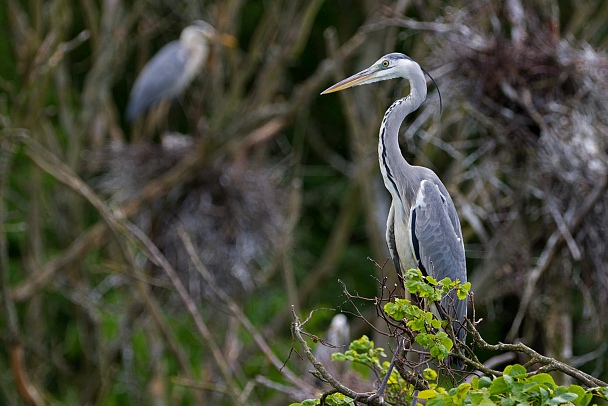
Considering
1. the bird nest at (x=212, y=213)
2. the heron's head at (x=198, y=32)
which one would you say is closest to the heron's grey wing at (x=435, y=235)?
the bird nest at (x=212, y=213)

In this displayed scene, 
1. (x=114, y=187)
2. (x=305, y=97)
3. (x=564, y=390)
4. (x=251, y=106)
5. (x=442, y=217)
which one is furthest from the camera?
(x=114, y=187)

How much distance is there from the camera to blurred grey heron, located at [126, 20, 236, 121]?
24.9 feet

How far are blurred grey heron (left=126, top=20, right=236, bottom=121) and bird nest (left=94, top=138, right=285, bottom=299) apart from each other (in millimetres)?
1161

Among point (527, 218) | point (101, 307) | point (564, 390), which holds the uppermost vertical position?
point (564, 390)

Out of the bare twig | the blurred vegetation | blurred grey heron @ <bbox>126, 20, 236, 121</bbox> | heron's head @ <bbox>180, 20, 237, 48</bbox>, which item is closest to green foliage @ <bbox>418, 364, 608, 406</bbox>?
the blurred vegetation

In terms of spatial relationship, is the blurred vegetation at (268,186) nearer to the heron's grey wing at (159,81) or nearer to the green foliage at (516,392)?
the heron's grey wing at (159,81)

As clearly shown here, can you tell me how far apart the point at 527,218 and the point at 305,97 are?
140 centimetres

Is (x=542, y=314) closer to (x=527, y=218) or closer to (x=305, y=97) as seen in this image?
(x=527, y=218)

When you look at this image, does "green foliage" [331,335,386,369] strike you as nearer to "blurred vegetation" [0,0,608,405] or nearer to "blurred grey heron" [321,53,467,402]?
"blurred vegetation" [0,0,608,405]

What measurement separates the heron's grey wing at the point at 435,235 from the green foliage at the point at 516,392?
3.97 ft

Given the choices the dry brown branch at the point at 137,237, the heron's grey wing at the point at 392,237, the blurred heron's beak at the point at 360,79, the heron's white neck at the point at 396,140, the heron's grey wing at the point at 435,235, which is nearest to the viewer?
the heron's white neck at the point at 396,140

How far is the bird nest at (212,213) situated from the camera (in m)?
6.32

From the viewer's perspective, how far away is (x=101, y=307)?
6.08 meters

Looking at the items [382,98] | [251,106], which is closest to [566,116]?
[382,98]
